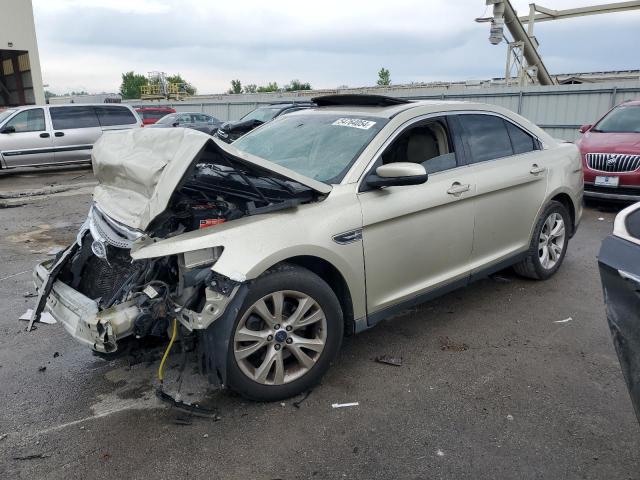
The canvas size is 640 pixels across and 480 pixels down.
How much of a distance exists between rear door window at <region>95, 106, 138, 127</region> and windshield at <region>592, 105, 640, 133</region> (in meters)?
11.6

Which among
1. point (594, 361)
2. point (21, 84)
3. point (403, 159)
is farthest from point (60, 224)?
point (21, 84)

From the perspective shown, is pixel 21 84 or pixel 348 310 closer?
pixel 348 310

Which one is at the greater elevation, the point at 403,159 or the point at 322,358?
the point at 403,159

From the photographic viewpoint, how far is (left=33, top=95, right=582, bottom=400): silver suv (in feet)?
9.32

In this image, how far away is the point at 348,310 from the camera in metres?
3.39

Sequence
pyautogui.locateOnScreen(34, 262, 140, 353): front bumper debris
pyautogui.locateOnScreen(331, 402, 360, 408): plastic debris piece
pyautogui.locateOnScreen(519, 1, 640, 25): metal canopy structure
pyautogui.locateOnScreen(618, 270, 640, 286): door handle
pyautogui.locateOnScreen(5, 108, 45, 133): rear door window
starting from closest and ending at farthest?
1. pyautogui.locateOnScreen(618, 270, 640, 286): door handle
2. pyautogui.locateOnScreen(34, 262, 140, 353): front bumper debris
3. pyautogui.locateOnScreen(331, 402, 360, 408): plastic debris piece
4. pyautogui.locateOnScreen(5, 108, 45, 133): rear door window
5. pyautogui.locateOnScreen(519, 1, 640, 25): metal canopy structure

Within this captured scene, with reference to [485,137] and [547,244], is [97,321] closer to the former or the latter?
[485,137]

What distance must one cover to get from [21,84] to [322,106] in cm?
2761

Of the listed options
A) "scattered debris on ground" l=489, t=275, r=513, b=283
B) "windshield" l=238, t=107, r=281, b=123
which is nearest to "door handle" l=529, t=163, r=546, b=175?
"scattered debris on ground" l=489, t=275, r=513, b=283

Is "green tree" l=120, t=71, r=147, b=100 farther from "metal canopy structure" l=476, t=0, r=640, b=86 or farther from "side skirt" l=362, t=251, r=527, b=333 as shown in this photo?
"side skirt" l=362, t=251, r=527, b=333

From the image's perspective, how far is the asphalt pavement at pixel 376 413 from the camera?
8.59ft

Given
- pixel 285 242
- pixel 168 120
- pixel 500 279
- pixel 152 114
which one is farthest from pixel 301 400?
pixel 152 114

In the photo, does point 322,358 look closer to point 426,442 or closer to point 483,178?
point 426,442

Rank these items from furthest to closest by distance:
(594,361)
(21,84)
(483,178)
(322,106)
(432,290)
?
1. (21,84)
2. (322,106)
3. (483,178)
4. (432,290)
5. (594,361)
